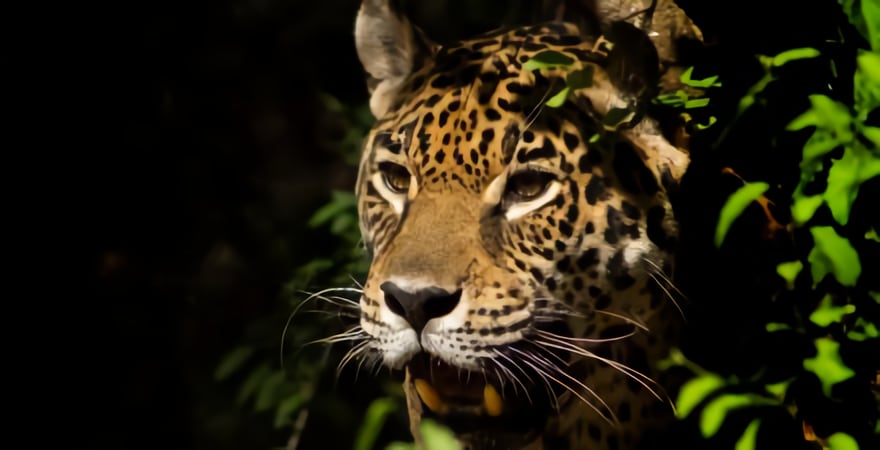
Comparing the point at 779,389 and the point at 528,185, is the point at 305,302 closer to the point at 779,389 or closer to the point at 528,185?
the point at 528,185

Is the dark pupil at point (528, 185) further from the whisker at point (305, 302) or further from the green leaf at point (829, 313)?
the green leaf at point (829, 313)

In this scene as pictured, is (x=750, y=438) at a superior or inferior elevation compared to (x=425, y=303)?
inferior

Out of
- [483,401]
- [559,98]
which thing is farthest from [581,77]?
[483,401]

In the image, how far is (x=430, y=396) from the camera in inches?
61.0

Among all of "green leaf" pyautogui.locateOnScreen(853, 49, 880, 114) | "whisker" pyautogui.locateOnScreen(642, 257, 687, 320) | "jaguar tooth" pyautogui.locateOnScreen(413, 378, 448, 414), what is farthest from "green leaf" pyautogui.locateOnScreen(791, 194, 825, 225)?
"jaguar tooth" pyautogui.locateOnScreen(413, 378, 448, 414)

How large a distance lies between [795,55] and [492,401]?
0.61 m

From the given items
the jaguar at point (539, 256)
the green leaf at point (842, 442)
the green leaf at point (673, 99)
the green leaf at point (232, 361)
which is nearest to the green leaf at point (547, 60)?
the jaguar at point (539, 256)

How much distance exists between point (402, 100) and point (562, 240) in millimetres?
347

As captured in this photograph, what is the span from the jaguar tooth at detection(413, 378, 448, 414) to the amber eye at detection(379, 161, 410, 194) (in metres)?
0.28

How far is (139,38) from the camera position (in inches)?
78.9

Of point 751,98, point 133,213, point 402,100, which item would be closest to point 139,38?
point 133,213

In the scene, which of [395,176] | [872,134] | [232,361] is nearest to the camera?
[872,134]

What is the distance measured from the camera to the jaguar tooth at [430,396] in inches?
60.7

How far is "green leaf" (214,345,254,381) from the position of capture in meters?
1.93
